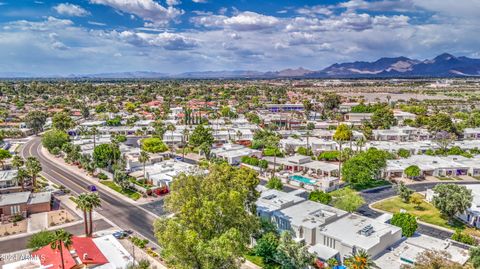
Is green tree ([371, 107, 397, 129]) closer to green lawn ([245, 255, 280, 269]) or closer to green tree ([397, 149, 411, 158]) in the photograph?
green tree ([397, 149, 411, 158])

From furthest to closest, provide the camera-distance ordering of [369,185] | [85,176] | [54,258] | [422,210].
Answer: [85,176]
[369,185]
[422,210]
[54,258]

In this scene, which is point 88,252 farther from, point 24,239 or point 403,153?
point 403,153

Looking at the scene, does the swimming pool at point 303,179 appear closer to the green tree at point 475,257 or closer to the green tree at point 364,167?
the green tree at point 364,167

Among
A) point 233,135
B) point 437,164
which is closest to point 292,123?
point 233,135

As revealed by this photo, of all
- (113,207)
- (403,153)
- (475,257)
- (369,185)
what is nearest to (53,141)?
(113,207)

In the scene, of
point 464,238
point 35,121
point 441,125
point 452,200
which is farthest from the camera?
point 35,121

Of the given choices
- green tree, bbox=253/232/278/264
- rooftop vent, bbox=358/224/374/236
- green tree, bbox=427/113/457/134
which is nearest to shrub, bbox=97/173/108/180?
green tree, bbox=253/232/278/264
